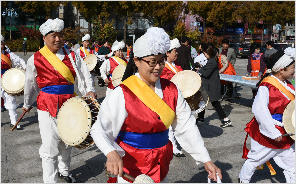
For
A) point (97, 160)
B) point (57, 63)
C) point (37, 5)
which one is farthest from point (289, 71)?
point (37, 5)

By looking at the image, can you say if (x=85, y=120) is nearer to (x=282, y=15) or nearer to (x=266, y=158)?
(x=266, y=158)

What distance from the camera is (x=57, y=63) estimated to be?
402 centimetres

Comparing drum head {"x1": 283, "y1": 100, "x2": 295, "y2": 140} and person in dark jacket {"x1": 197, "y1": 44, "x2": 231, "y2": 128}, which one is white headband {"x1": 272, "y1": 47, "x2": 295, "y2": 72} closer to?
drum head {"x1": 283, "y1": 100, "x2": 295, "y2": 140}

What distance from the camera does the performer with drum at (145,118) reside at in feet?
7.63

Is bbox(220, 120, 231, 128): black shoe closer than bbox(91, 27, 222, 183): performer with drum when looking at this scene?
No

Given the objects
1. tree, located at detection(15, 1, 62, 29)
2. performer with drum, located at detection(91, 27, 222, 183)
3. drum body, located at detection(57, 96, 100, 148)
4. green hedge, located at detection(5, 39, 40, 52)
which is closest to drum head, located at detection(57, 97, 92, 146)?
drum body, located at detection(57, 96, 100, 148)

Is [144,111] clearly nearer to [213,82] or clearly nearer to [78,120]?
[78,120]

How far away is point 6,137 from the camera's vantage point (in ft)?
20.8

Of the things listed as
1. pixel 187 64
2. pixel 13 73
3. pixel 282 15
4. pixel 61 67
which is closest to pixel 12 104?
pixel 13 73

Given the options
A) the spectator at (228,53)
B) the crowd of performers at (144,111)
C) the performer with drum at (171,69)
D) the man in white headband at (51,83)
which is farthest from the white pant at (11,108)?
the spectator at (228,53)

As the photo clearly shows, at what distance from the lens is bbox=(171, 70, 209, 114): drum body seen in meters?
5.07

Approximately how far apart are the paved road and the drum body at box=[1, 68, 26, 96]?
901 millimetres

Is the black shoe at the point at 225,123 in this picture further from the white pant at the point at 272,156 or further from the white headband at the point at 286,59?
the white headband at the point at 286,59

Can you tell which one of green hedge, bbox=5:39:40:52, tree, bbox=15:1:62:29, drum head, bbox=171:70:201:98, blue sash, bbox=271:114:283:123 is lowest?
blue sash, bbox=271:114:283:123
